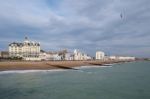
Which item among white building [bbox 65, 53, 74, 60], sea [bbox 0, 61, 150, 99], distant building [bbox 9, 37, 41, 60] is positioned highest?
distant building [bbox 9, 37, 41, 60]

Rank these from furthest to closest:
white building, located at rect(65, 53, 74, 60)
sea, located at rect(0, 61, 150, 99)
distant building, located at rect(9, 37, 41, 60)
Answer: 1. white building, located at rect(65, 53, 74, 60)
2. distant building, located at rect(9, 37, 41, 60)
3. sea, located at rect(0, 61, 150, 99)

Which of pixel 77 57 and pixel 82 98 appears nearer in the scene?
pixel 82 98

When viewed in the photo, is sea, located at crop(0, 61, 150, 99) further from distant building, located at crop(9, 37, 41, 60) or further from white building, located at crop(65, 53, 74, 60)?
white building, located at crop(65, 53, 74, 60)

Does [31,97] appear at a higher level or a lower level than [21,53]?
lower

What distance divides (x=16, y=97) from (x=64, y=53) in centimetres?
15951

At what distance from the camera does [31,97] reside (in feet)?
70.1

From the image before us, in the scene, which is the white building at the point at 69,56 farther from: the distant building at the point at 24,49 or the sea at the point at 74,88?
the sea at the point at 74,88

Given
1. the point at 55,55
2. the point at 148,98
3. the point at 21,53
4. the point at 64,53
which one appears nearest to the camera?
the point at 148,98

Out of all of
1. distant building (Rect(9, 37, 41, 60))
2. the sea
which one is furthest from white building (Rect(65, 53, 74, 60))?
the sea

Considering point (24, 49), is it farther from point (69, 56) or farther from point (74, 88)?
point (74, 88)

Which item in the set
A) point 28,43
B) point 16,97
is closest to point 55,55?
point 28,43

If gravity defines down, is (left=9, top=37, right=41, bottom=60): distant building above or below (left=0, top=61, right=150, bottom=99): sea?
above

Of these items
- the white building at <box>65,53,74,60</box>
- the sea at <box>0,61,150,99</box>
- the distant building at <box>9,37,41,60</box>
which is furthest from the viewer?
the white building at <box>65,53,74,60</box>

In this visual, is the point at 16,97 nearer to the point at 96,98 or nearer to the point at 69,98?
the point at 69,98
